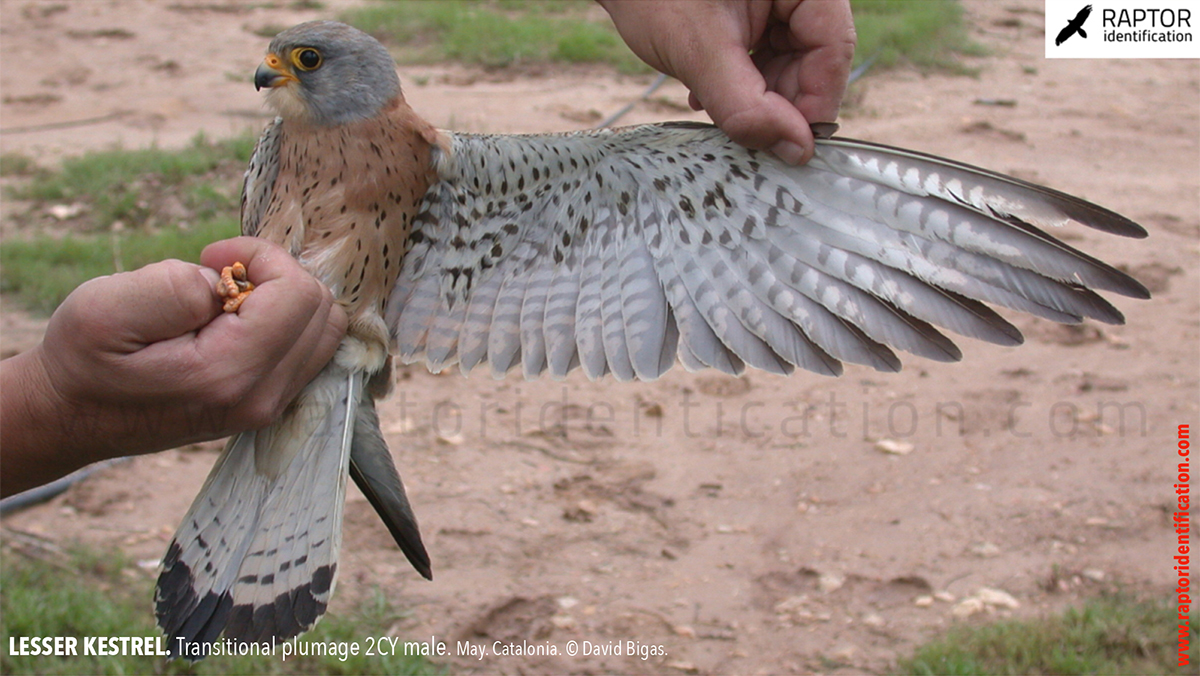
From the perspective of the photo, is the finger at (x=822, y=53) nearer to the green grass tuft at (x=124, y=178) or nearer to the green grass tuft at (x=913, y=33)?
the green grass tuft at (x=124, y=178)

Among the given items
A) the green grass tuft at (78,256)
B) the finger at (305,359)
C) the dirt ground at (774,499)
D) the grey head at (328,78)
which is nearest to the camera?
the finger at (305,359)

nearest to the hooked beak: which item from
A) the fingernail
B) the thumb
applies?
the thumb

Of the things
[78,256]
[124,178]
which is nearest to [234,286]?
[78,256]

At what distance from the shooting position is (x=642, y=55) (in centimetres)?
320

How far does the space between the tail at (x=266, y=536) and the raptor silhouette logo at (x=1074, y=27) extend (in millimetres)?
9654

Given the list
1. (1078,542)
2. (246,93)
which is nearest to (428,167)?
(1078,542)

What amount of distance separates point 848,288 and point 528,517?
84.9 inches

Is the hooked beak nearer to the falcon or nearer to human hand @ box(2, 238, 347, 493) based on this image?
the falcon

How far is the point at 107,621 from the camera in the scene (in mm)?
3572

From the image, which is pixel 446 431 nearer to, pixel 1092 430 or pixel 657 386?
pixel 657 386

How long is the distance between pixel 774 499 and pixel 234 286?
9.33ft

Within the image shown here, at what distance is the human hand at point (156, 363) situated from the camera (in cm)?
222

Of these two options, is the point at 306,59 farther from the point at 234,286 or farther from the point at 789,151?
the point at 789,151

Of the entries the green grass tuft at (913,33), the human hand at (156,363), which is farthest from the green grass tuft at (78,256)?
the green grass tuft at (913,33)
